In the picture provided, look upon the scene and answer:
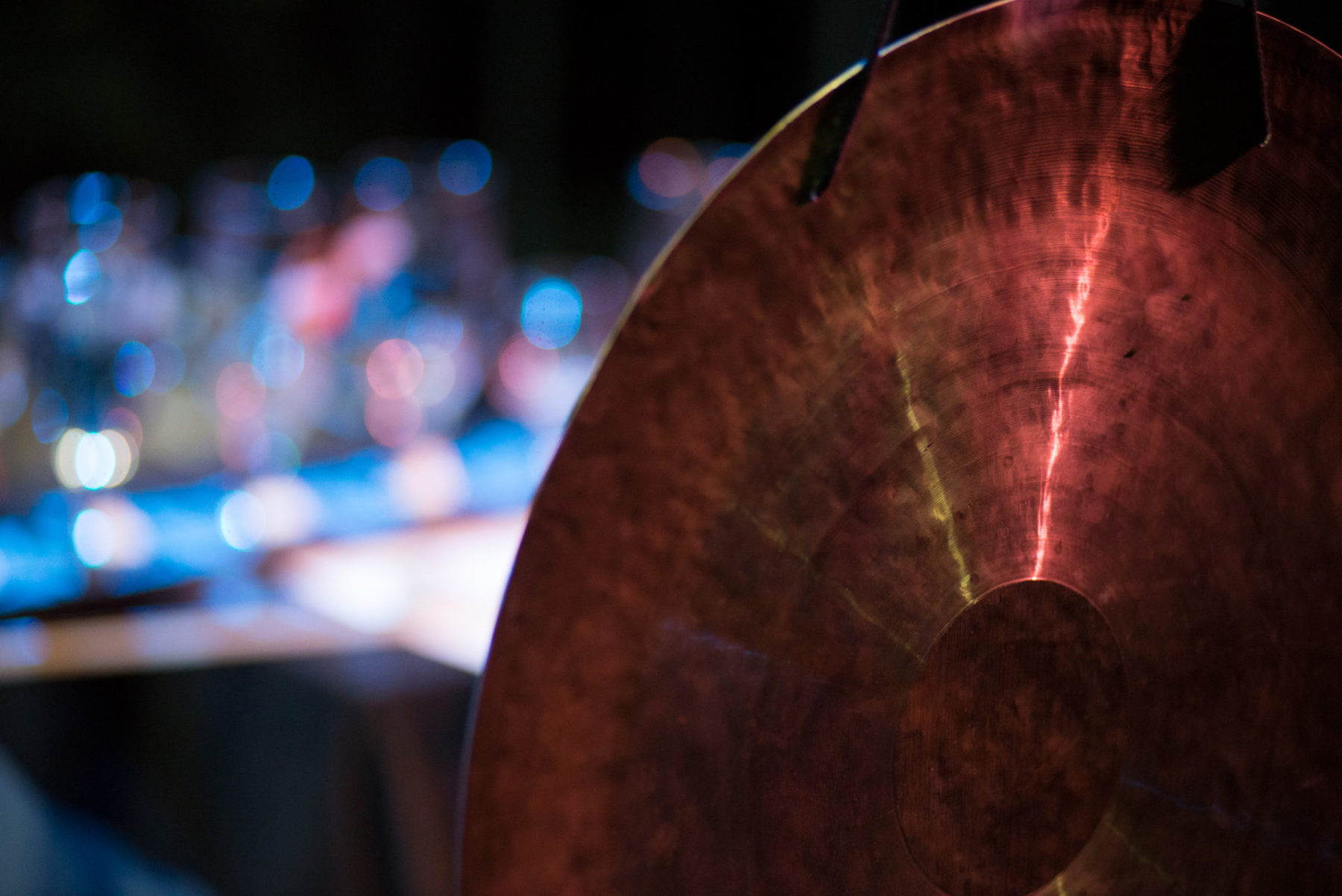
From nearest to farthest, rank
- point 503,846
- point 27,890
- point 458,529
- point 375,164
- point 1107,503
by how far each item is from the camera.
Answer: point 503,846 < point 1107,503 < point 27,890 < point 458,529 < point 375,164

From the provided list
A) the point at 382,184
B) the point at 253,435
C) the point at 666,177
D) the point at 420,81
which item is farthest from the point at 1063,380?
the point at 420,81

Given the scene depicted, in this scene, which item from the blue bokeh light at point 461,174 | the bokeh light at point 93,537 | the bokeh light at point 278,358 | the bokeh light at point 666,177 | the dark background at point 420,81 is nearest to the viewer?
the bokeh light at point 93,537

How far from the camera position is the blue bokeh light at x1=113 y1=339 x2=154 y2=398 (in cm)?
164

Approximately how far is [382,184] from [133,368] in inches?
33.5

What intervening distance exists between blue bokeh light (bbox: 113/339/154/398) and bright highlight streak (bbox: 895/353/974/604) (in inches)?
57.8

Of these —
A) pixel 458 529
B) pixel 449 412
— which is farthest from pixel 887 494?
pixel 449 412

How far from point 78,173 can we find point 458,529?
217cm

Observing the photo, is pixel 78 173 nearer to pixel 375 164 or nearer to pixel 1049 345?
pixel 375 164

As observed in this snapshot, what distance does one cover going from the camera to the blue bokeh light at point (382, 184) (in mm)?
2227

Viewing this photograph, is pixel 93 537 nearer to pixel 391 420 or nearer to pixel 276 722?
pixel 276 722

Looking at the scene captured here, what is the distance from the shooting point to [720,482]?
0.36m

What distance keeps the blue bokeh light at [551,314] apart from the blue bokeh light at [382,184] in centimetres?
38

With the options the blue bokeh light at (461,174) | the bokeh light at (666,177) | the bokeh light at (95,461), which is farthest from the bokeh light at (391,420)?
the bokeh light at (666,177)

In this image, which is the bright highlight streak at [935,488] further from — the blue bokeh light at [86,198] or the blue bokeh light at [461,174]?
the blue bokeh light at [461,174]
